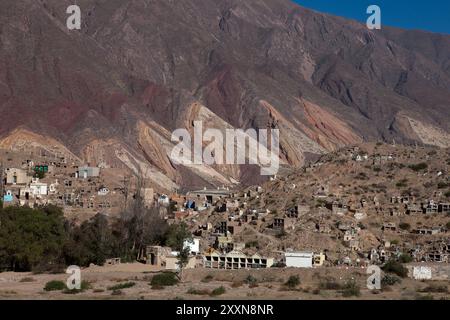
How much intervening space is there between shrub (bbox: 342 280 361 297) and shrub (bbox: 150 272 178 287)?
8231 millimetres

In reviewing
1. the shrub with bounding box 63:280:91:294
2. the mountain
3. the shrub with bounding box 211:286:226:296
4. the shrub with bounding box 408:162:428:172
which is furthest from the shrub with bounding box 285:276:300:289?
the mountain

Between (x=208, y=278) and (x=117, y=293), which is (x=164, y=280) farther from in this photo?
(x=117, y=293)

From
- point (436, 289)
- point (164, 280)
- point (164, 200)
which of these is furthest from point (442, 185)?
point (164, 200)

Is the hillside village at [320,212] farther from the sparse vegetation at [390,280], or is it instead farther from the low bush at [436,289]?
the low bush at [436,289]

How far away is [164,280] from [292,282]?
6058 millimetres

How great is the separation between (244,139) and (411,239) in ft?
301

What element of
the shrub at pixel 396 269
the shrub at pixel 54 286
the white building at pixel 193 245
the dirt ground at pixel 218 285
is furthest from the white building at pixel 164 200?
the shrub at pixel 54 286

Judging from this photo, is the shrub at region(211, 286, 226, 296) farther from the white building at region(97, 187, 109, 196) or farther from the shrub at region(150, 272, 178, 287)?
the white building at region(97, 187, 109, 196)


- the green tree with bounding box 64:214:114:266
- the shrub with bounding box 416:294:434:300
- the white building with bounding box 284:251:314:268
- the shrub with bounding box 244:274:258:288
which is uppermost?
the green tree with bounding box 64:214:114:266

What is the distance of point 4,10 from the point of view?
15038 cm

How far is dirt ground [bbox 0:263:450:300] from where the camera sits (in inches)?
1511

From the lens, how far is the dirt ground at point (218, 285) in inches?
1511

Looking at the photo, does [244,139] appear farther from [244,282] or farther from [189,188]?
[244,282]

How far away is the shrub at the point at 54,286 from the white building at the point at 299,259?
12.3 metres
